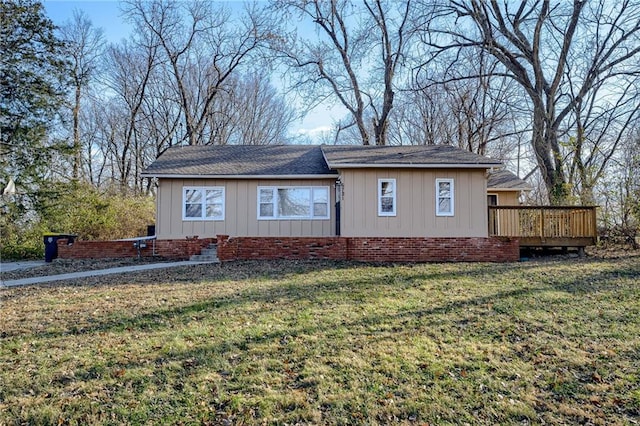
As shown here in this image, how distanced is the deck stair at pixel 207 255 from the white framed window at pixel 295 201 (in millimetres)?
2154

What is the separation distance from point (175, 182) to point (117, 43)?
17.0m

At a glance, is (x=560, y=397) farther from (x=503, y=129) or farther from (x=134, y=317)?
(x=503, y=129)

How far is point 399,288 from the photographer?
296 inches

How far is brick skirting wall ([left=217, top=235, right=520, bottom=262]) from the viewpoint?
11.2 meters

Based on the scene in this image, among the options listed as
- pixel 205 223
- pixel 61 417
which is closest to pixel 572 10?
pixel 205 223

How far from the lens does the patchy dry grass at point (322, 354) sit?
326cm

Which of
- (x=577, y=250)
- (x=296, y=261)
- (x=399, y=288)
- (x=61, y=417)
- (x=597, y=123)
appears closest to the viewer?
(x=61, y=417)

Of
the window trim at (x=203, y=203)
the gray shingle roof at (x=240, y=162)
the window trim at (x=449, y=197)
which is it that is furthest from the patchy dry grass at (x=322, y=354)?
the gray shingle roof at (x=240, y=162)

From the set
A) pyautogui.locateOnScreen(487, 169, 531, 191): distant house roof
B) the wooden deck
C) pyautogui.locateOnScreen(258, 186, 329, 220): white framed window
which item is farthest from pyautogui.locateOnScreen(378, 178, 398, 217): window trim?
pyautogui.locateOnScreen(487, 169, 531, 191): distant house roof

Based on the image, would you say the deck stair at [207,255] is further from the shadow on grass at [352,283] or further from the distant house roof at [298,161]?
the distant house roof at [298,161]

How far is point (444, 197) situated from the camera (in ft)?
38.8

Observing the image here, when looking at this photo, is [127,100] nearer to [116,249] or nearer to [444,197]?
[116,249]

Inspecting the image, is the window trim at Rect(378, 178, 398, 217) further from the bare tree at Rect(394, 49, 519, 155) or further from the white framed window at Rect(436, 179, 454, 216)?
the bare tree at Rect(394, 49, 519, 155)

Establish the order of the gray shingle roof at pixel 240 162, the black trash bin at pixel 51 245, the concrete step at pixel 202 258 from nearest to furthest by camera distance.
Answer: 1. the concrete step at pixel 202 258
2. the black trash bin at pixel 51 245
3. the gray shingle roof at pixel 240 162
